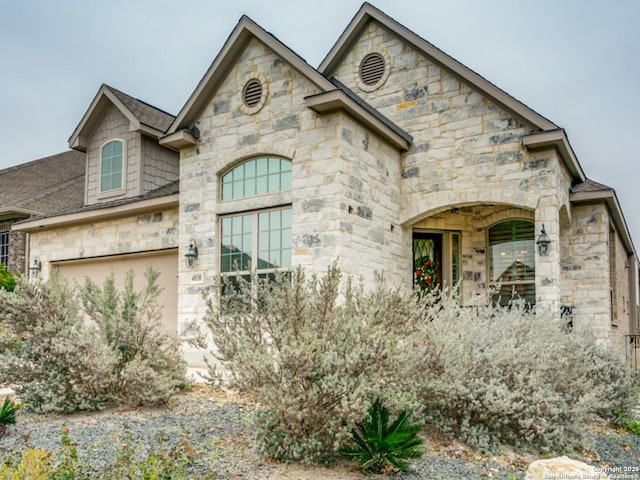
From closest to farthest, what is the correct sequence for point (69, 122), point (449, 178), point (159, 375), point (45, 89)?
point (159, 375) < point (449, 178) < point (45, 89) < point (69, 122)

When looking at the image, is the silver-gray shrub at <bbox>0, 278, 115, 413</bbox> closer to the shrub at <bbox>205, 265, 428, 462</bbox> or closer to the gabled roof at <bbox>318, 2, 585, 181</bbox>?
the shrub at <bbox>205, 265, 428, 462</bbox>

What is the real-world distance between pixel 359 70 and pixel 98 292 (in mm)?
6659

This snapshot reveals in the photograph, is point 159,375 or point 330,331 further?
point 159,375

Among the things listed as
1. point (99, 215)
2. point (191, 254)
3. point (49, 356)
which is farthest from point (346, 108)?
point (99, 215)

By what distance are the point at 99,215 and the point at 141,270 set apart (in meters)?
1.45

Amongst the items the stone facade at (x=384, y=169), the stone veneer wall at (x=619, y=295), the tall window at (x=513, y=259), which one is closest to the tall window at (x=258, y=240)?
the stone facade at (x=384, y=169)

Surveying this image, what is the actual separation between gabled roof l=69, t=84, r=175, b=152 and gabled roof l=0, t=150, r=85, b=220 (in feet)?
7.42

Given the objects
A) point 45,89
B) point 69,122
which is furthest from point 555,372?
point 69,122

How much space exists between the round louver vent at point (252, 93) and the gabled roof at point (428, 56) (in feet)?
6.96

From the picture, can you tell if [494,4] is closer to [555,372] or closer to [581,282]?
[581,282]

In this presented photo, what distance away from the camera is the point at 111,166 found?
42.3 ft

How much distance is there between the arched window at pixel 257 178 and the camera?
908 centimetres

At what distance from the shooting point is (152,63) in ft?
117

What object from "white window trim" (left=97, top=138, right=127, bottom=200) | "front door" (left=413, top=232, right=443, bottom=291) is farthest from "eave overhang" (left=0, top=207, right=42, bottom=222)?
"front door" (left=413, top=232, right=443, bottom=291)
